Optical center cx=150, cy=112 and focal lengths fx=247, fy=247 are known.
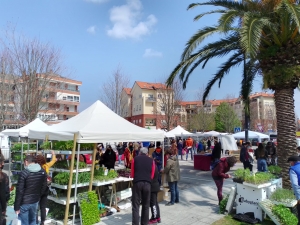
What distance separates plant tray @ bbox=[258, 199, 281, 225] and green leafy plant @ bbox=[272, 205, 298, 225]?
9 cm

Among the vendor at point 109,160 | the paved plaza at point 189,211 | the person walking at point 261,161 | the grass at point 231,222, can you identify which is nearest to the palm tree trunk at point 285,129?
the grass at point 231,222

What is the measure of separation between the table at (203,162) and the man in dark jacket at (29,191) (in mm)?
11117

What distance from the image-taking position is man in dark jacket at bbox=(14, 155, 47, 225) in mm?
4301

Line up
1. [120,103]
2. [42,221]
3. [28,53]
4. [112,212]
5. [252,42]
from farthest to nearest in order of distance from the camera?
[120,103] → [28,53] → [112,212] → [252,42] → [42,221]

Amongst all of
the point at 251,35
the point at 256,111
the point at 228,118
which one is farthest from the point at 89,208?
the point at 256,111

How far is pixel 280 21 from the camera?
277 inches

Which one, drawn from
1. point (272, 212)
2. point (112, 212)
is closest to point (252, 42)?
point (272, 212)

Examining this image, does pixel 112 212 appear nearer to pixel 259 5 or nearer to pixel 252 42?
pixel 252 42

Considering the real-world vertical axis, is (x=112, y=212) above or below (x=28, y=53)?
below

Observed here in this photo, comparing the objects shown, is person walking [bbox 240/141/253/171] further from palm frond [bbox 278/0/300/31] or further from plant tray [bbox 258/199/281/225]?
palm frond [bbox 278/0/300/31]

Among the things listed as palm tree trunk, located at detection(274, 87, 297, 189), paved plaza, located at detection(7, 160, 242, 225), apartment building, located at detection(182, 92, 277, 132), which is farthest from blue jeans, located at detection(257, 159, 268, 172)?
apartment building, located at detection(182, 92, 277, 132)

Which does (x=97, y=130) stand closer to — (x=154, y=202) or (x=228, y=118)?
(x=154, y=202)

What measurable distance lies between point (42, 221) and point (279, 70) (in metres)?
7.24

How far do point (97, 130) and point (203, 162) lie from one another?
9.64 m
